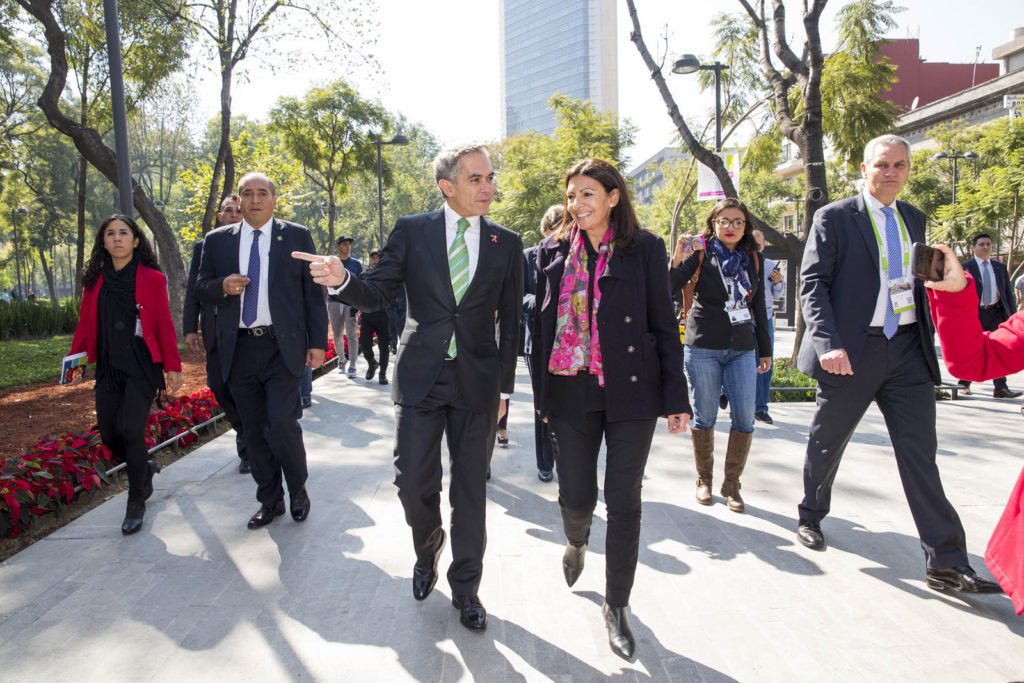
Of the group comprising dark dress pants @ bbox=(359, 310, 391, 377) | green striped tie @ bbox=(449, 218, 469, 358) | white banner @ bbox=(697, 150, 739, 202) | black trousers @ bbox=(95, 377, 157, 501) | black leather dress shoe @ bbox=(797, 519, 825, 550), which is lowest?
black leather dress shoe @ bbox=(797, 519, 825, 550)

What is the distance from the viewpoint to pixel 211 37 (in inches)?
566

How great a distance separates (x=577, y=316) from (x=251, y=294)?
7.53 feet

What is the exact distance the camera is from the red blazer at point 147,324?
14.7ft

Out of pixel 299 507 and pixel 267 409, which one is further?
pixel 299 507

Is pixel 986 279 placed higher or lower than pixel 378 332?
higher

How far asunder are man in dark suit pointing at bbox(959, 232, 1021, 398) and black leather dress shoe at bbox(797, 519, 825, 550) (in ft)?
21.5

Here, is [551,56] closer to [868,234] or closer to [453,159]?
[868,234]

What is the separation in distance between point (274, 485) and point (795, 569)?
10.4 ft

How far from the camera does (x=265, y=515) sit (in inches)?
177

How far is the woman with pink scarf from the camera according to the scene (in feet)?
9.85

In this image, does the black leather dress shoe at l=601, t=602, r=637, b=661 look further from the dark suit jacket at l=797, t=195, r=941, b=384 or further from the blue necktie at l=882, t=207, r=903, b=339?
the blue necktie at l=882, t=207, r=903, b=339

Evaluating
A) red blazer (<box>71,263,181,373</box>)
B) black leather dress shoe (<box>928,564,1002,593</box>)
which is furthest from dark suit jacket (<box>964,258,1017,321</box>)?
red blazer (<box>71,263,181,373</box>)

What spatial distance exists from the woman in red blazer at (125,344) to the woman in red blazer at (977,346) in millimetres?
4169

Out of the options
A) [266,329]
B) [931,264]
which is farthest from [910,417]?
[266,329]
